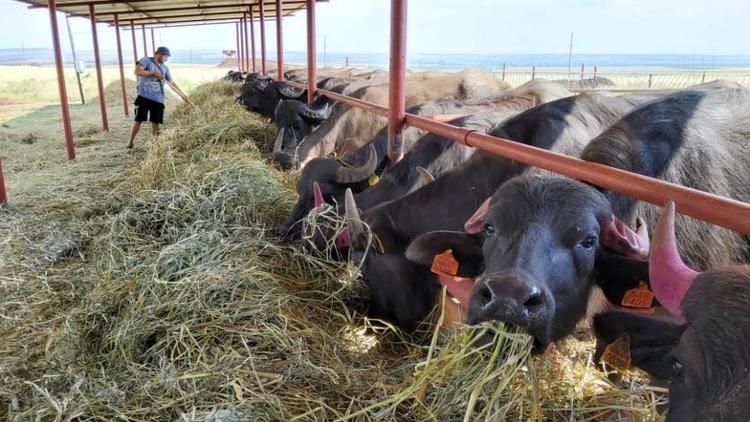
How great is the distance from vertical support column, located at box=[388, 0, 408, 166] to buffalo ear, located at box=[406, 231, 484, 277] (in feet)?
5.92

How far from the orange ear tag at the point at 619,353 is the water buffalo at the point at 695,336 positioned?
0.08ft

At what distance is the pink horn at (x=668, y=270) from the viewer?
1.55 metres

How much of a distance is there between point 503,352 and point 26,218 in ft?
17.8

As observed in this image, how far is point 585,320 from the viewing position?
2.37 meters

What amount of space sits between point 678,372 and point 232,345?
1878mm

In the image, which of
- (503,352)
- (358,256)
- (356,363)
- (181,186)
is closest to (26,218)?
(181,186)

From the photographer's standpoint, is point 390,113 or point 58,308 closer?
point 58,308

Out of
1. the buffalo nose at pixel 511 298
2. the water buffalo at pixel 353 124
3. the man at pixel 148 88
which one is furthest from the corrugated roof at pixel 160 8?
the buffalo nose at pixel 511 298

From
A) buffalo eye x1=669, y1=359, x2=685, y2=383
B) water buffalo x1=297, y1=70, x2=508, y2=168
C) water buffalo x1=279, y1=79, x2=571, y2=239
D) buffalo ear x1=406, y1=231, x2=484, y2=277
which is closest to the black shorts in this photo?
water buffalo x1=297, y1=70, x2=508, y2=168

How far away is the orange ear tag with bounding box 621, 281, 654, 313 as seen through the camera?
1890mm

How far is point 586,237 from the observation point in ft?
6.71

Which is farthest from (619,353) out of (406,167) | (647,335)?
(406,167)

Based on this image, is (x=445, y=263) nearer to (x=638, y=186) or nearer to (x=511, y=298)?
(x=511, y=298)

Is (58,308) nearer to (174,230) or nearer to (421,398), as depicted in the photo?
(174,230)
